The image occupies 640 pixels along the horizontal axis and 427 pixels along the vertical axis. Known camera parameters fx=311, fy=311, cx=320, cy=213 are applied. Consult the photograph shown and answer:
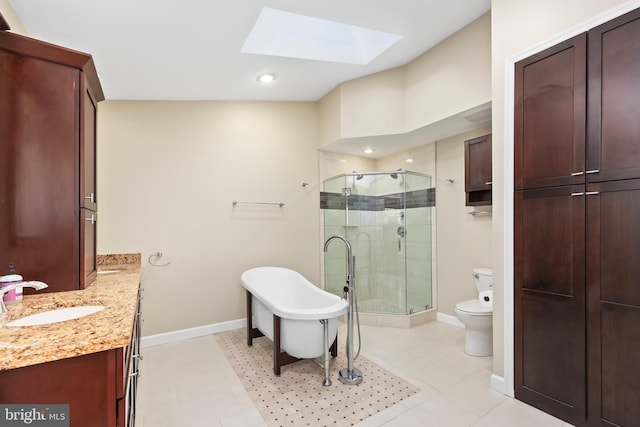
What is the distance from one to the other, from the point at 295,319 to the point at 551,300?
5.53 feet

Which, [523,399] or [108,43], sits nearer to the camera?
[523,399]

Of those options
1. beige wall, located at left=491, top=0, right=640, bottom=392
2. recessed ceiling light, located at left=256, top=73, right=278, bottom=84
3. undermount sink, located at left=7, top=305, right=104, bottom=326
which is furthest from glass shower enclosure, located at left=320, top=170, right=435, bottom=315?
undermount sink, located at left=7, top=305, right=104, bottom=326

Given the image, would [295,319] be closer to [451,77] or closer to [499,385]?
[499,385]

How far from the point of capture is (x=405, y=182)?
150 inches

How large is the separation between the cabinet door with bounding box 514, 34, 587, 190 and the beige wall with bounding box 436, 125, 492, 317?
1.19m

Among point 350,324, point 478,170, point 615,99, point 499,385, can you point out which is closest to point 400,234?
point 478,170

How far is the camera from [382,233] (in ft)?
13.0

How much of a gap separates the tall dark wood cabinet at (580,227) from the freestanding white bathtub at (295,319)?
1.32 metres

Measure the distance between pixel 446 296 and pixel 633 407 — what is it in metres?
2.06

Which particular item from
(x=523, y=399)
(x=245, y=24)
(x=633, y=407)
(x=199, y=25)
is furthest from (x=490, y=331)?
(x=199, y=25)

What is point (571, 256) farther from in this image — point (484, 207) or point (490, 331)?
point (484, 207)

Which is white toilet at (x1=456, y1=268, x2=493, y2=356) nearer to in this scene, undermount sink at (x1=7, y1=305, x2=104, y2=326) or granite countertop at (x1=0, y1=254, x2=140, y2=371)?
granite countertop at (x1=0, y1=254, x2=140, y2=371)

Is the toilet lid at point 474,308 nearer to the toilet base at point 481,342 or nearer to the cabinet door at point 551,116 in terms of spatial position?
the toilet base at point 481,342

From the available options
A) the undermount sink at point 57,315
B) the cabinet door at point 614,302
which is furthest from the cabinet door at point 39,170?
the cabinet door at point 614,302
